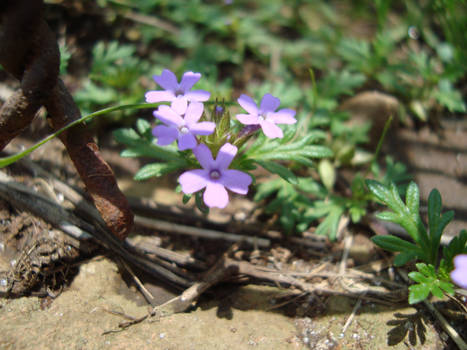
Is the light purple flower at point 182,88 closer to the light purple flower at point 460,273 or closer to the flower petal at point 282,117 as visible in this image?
the flower petal at point 282,117

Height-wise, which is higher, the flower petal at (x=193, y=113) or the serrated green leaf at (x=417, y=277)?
the flower petal at (x=193, y=113)

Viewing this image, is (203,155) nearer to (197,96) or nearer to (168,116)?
(168,116)

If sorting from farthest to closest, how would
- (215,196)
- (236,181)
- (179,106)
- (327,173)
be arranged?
(327,173) → (179,106) → (236,181) → (215,196)

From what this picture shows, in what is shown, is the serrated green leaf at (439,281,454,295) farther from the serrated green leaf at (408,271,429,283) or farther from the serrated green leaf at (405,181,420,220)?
the serrated green leaf at (405,181,420,220)

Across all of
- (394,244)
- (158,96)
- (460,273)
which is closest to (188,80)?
(158,96)

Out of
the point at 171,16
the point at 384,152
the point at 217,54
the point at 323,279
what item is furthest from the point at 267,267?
the point at 171,16

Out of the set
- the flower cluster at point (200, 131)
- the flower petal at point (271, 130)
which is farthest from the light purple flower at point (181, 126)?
the flower petal at point (271, 130)
